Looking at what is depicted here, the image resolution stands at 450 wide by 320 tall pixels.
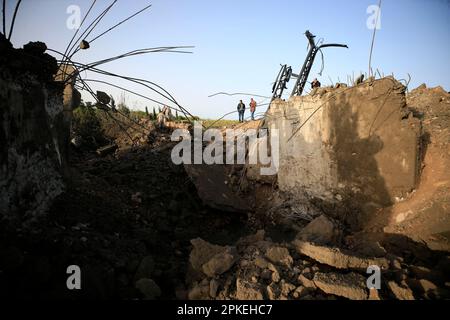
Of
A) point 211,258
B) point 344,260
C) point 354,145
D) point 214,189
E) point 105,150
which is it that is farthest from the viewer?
point 105,150

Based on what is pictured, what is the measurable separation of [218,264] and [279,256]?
669mm

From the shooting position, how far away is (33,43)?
2979mm

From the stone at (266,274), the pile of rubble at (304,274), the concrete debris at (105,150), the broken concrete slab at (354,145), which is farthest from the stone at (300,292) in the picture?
the concrete debris at (105,150)

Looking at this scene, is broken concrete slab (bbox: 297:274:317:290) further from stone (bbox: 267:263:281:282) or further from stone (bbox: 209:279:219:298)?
stone (bbox: 209:279:219:298)

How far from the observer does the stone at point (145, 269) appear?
2.78 meters

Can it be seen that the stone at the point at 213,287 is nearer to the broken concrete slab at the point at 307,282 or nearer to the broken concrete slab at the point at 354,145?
the broken concrete slab at the point at 307,282

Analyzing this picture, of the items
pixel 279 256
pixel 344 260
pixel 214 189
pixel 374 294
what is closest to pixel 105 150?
pixel 214 189

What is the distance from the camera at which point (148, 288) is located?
260cm

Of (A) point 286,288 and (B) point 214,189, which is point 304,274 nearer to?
(A) point 286,288

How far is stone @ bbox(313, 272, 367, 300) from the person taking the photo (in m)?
2.31

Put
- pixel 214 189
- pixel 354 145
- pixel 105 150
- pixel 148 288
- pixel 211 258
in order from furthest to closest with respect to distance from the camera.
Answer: pixel 105 150, pixel 214 189, pixel 354 145, pixel 211 258, pixel 148 288

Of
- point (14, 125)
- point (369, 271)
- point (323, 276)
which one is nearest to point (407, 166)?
point (369, 271)

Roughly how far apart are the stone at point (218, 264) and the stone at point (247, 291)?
0.89 feet
